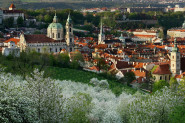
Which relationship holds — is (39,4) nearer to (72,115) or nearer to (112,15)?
(112,15)

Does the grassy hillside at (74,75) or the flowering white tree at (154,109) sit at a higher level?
the flowering white tree at (154,109)

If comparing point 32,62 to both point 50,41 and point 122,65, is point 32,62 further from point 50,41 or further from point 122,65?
point 50,41

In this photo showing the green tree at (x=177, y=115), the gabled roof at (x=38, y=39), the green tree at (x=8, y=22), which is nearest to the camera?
the green tree at (x=177, y=115)

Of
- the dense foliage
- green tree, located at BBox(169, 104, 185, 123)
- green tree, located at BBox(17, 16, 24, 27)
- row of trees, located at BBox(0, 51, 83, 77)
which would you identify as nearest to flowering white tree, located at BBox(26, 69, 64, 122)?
the dense foliage

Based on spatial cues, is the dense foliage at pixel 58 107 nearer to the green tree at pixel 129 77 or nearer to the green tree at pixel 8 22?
the green tree at pixel 129 77

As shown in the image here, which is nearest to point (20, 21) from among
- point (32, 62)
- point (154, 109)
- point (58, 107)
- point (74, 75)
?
point (32, 62)

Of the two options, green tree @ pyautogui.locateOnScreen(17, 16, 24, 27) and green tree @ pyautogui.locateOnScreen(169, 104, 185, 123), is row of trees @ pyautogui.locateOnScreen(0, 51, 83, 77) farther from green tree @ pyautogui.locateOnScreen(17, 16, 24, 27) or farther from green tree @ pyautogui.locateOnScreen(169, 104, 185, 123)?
green tree @ pyautogui.locateOnScreen(17, 16, 24, 27)

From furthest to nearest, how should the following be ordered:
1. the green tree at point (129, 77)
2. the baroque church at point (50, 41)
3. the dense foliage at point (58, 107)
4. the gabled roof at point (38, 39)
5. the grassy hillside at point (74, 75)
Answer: the gabled roof at point (38, 39) → the baroque church at point (50, 41) → the green tree at point (129, 77) → the grassy hillside at point (74, 75) → the dense foliage at point (58, 107)

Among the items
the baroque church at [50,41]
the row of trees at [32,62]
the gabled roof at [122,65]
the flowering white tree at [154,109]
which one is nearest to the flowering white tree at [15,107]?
the flowering white tree at [154,109]

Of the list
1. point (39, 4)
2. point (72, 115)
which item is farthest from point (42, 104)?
point (39, 4)

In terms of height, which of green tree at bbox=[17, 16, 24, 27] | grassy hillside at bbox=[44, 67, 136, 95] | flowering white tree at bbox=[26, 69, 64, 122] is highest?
flowering white tree at bbox=[26, 69, 64, 122]

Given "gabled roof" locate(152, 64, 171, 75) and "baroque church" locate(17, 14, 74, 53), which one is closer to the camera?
"gabled roof" locate(152, 64, 171, 75)
